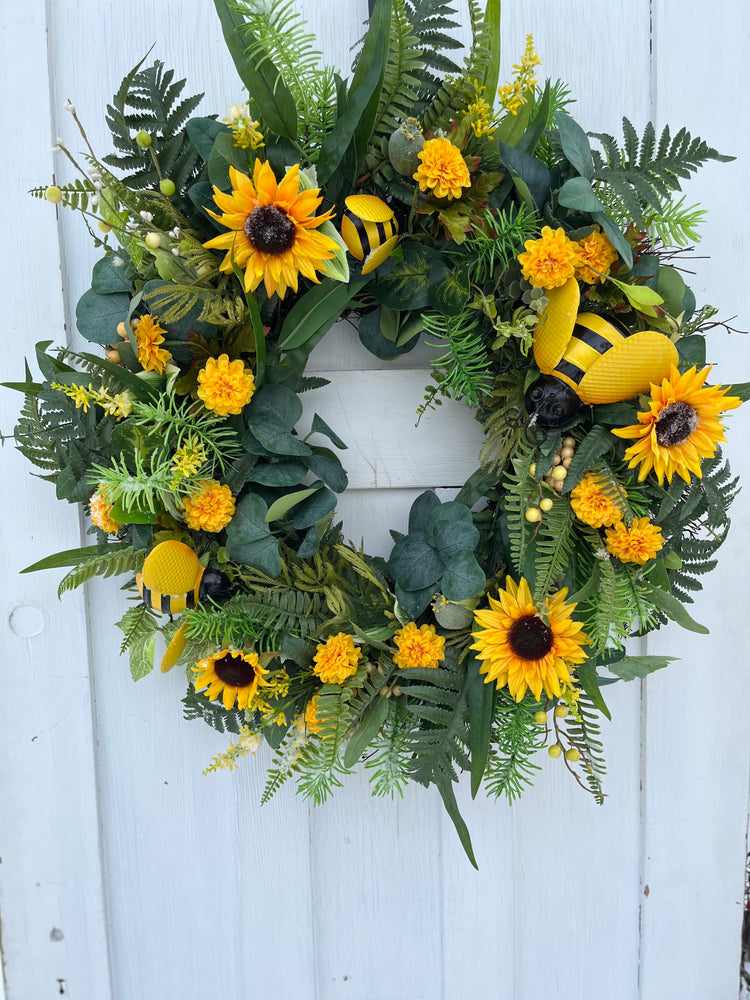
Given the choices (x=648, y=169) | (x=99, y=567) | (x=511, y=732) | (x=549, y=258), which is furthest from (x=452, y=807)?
(x=648, y=169)

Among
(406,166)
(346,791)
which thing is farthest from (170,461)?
(346,791)

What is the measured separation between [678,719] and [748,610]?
17 centimetres

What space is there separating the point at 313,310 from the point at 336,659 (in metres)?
0.33

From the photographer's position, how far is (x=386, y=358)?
2.24 ft

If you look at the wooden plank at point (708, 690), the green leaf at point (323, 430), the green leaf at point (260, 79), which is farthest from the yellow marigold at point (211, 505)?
the wooden plank at point (708, 690)

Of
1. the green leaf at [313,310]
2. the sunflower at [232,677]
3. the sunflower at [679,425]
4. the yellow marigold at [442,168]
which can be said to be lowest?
the sunflower at [232,677]

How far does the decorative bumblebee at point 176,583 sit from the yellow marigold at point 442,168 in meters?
0.41

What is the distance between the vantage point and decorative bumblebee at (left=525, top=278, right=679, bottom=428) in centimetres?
55

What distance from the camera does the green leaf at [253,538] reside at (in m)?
0.61

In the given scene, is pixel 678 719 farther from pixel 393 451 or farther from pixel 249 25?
pixel 249 25

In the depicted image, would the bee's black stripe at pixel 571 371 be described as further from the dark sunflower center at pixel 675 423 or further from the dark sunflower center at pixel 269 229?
the dark sunflower center at pixel 269 229

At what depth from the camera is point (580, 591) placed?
0.60 m

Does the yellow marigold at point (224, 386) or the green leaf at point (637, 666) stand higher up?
the yellow marigold at point (224, 386)

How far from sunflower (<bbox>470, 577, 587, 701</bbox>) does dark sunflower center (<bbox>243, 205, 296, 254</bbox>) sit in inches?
14.5
